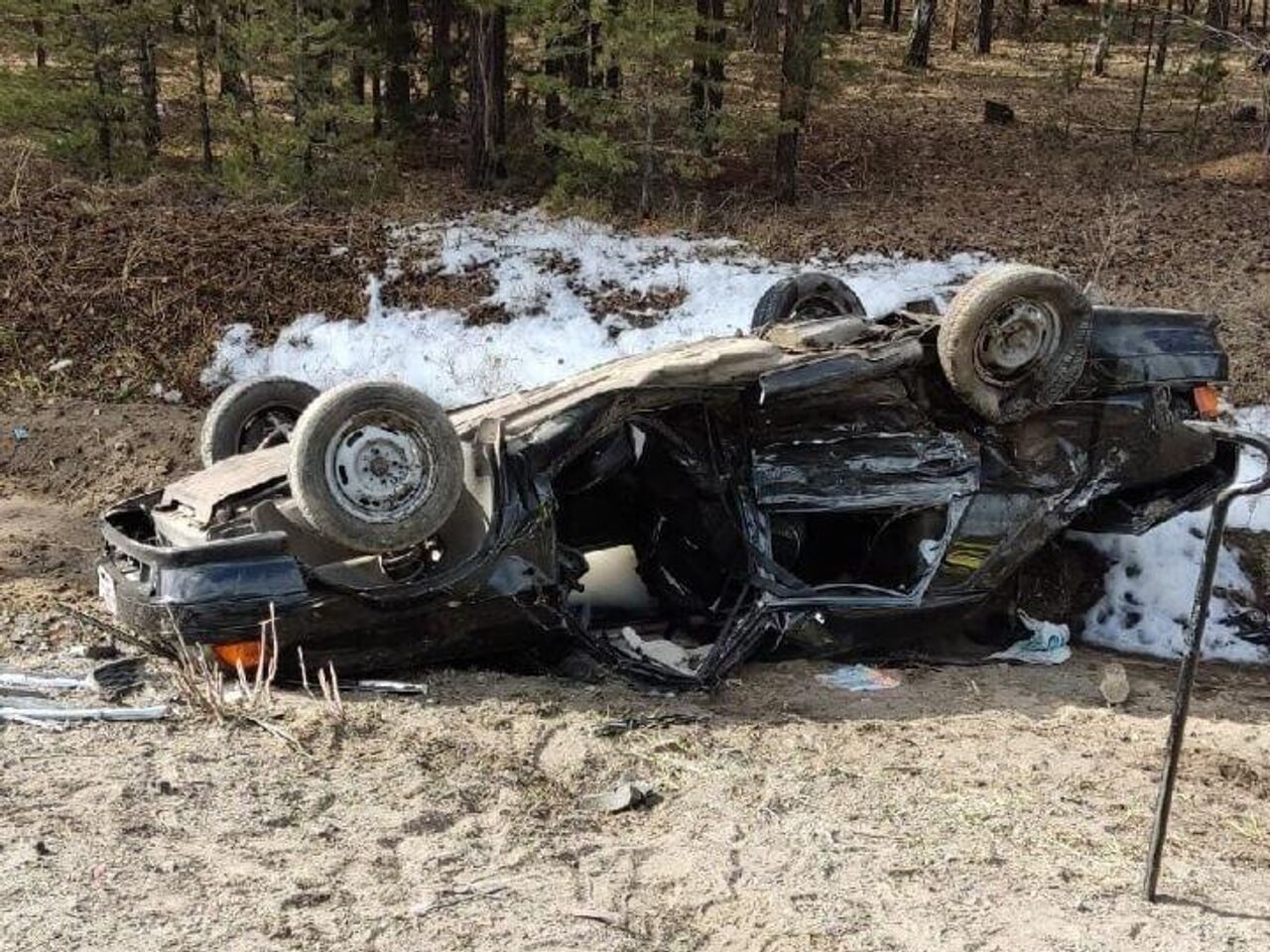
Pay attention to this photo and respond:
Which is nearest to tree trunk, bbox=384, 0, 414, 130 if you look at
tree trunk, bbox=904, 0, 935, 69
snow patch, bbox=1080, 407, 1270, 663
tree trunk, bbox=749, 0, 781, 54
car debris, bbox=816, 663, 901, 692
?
tree trunk, bbox=749, 0, 781, 54

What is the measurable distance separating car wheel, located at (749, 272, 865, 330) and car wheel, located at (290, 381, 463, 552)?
8.60 ft

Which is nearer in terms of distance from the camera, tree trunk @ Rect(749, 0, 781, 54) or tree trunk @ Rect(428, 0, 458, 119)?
tree trunk @ Rect(749, 0, 781, 54)

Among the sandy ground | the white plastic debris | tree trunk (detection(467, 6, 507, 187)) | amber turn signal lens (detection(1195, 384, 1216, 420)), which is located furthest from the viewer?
tree trunk (detection(467, 6, 507, 187))

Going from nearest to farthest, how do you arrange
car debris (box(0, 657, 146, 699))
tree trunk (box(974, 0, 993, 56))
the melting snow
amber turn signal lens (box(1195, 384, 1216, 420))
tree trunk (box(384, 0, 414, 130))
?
car debris (box(0, 657, 146, 699))
amber turn signal lens (box(1195, 384, 1216, 420))
the melting snow
tree trunk (box(384, 0, 414, 130))
tree trunk (box(974, 0, 993, 56))

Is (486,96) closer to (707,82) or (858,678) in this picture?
(707,82)

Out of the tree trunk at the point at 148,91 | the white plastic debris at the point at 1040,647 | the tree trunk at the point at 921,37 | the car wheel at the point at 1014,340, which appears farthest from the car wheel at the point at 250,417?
the tree trunk at the point at 921,37

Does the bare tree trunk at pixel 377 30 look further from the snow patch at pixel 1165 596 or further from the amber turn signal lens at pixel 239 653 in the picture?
the amber turn signal lens at pixel 239 653

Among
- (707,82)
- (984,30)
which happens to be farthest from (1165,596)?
(984,30)

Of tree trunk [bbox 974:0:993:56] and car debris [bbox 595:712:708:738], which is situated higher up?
tree trunk [bbox 974:0:993:56]

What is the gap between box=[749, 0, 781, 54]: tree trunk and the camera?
15.3 meters

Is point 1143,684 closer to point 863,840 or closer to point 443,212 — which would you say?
point 863,840

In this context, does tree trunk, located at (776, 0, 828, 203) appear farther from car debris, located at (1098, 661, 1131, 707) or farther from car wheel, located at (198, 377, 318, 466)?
car debris, located at (1098, 661, 1131, 707)

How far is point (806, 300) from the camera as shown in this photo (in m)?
7.00

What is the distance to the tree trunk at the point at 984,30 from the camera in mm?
26703
